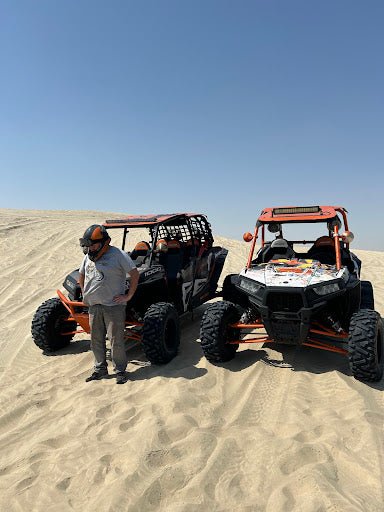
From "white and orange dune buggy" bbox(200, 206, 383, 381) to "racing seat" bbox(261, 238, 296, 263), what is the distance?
4 cm

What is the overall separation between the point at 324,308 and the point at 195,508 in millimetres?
2880

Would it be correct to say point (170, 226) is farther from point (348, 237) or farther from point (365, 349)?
point (365, 349)

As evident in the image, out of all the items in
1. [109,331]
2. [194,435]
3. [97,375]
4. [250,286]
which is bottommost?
[97,375]

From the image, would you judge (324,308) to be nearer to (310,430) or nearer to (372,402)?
(372,402)

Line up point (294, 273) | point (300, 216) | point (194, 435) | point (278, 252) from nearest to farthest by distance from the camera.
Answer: point (194, 435) < point (294, 273) < point (300, 216) < point (278, 252)

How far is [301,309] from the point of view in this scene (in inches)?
167

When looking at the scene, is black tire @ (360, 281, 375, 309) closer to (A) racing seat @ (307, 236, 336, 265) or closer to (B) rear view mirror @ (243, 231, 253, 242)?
(A) racing seat @ (307, 236, 336, 265)

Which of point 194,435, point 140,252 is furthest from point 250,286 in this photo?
point 140,252

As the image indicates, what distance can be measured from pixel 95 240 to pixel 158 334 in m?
1.37

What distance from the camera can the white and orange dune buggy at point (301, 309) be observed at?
418 cm

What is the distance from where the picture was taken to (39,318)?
5551mm

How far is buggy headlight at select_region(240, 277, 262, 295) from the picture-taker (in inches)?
180

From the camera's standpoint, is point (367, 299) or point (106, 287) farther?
point (367, 299)

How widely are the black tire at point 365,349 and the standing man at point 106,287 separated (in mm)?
2468
